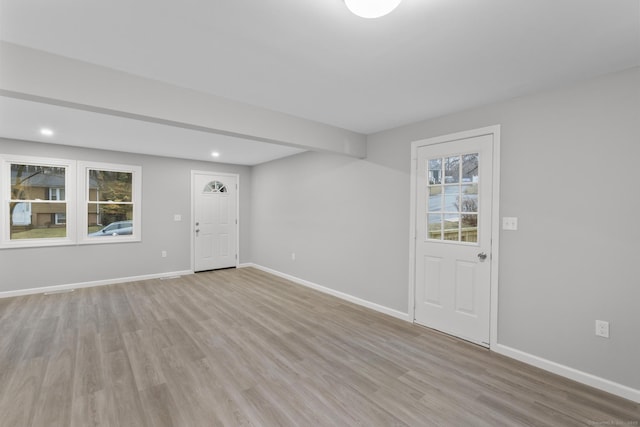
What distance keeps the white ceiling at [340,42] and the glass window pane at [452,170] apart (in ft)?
2.30

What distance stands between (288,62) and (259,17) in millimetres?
509

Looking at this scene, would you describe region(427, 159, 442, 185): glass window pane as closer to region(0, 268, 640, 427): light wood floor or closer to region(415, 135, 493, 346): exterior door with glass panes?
region(415, 135, 493, 346): exterior door with glass panes

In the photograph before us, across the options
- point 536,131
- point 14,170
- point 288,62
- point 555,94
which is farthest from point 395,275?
point 14,170

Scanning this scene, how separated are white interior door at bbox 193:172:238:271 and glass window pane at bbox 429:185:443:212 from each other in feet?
15.4

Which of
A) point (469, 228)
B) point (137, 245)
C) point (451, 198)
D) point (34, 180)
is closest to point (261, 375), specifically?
point (469, 228)

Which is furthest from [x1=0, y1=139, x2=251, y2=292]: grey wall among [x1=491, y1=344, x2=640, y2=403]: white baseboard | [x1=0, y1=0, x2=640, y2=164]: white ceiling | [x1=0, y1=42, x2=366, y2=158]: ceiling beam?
[x1=491, y1=344, x2=640, y2=403]: white baseboard

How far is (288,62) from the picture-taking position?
2.11 m

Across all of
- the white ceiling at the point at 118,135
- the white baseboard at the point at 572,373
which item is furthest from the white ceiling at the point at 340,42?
the white baseboard at the point at 572,373

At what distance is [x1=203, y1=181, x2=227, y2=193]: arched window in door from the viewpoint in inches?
246

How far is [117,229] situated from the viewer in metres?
5.27

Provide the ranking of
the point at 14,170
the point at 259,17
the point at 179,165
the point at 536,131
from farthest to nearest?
the point at 179,165, the point at 14,170, the point at 536,131, the point at 259,17

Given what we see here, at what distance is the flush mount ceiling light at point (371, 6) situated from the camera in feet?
4.50

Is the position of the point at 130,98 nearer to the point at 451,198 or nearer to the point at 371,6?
the point at 371,6

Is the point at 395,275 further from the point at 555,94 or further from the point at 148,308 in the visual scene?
the point at 148,308
